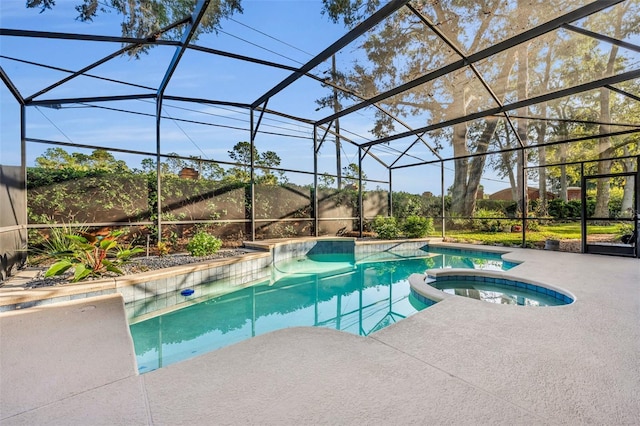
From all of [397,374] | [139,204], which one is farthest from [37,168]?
[397,374]

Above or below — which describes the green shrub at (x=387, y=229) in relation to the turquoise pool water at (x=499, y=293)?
above

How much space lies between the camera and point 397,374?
6.00 ft

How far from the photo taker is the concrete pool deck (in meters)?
1.47

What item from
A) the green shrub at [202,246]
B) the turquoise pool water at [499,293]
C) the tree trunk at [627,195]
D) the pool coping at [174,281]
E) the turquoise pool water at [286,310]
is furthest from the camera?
the tree trunk at [627,195]

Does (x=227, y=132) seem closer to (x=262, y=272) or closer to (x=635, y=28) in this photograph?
(x=262, y=272)

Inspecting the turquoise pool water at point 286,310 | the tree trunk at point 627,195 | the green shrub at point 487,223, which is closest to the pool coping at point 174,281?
the turquoise pool water at point 286,310

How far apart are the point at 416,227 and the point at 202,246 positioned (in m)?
7.33

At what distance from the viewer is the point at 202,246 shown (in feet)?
20.7

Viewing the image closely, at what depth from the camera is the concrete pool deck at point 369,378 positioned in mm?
1475

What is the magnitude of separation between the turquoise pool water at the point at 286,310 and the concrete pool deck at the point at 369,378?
2.16ft

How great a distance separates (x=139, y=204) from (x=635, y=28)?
9581 mm

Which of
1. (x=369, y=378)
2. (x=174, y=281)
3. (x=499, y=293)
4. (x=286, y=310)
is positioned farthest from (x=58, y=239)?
(x=499, y=293)

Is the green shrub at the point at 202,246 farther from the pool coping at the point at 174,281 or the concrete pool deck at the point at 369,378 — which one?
the concrete pool deck at the point at 369,378

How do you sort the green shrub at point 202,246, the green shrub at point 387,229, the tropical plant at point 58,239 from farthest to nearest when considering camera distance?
the green shrub at point 387,229, the green shrub at point 202,246, the tropical plant at point 58,239
